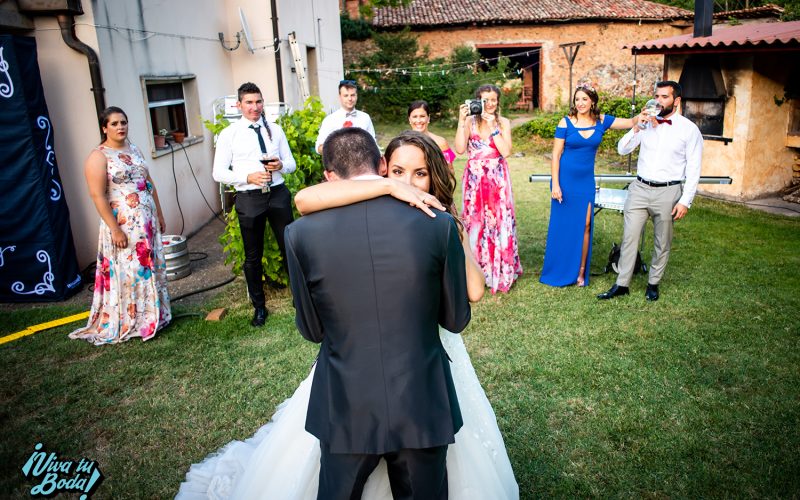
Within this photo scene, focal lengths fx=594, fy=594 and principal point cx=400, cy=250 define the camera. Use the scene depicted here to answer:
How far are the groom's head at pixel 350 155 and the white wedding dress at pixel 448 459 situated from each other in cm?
95

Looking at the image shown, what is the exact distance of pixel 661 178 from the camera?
18.5 ft

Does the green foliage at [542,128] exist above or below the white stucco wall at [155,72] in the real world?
below

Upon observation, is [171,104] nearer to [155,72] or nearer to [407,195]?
[155,72]

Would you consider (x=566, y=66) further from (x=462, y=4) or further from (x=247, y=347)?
(x=247, y=347)

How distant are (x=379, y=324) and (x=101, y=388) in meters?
3.58

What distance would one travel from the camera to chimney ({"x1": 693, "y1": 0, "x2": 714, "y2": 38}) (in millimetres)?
10617

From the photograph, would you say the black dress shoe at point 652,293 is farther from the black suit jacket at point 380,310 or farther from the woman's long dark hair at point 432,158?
the black suit jacket at point 380,310

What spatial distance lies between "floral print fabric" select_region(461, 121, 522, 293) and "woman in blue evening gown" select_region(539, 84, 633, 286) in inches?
18.7

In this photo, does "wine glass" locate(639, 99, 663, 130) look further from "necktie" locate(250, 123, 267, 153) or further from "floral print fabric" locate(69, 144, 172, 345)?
"floral print fabric" locate(69, 144, 172, 345)

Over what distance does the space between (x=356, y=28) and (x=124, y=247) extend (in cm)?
2355

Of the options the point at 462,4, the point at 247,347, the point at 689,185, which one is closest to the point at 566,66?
the point at 462,4

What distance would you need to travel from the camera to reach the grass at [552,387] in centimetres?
349

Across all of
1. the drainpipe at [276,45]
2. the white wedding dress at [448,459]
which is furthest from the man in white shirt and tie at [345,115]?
the drainpipe at [276,45]

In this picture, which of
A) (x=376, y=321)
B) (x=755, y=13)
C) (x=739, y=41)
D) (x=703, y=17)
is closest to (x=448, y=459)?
(x=376, y=321)
